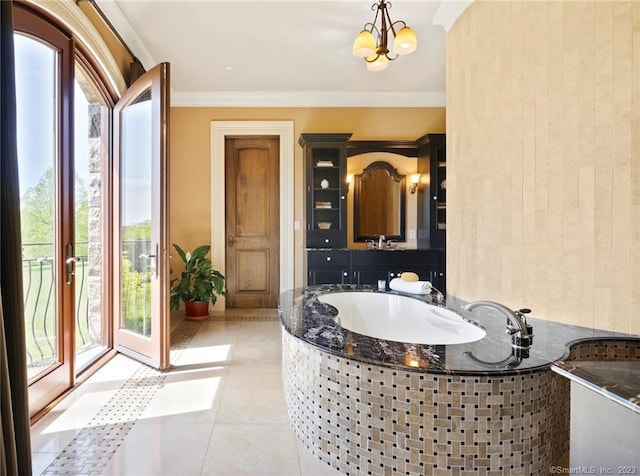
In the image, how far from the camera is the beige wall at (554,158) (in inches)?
66.7

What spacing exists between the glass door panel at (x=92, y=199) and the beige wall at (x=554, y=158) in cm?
312

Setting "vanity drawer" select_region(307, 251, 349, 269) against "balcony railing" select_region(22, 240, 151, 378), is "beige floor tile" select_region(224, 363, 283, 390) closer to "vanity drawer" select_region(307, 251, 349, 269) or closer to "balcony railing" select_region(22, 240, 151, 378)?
"balcony railing" select_region(22, 240, 151, 378)

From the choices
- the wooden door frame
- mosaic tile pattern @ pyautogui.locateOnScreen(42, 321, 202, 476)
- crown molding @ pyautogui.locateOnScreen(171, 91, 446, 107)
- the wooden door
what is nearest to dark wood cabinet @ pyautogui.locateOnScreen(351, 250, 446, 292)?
the wooden door frame

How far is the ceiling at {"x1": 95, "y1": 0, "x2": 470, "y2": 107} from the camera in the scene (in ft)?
9.22

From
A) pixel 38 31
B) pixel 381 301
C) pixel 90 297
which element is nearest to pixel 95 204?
pixel 90 297

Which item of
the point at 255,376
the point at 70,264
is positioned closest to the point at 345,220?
the point at 255,376

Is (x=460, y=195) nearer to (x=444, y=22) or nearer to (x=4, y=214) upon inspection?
(x=444, y=22)

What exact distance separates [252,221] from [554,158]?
12.1 ft

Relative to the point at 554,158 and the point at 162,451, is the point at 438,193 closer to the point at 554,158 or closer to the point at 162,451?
the point at 554,158

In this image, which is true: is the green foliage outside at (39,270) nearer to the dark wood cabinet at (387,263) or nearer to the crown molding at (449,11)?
the dark wood cabinet at (387,263)

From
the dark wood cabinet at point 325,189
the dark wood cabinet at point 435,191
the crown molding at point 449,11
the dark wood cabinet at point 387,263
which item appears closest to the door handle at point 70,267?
the dark wood cabinet at point 325,189

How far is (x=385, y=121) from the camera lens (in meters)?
4.75

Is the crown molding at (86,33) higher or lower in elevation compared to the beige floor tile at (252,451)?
higher

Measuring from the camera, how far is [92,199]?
3.33 meters
